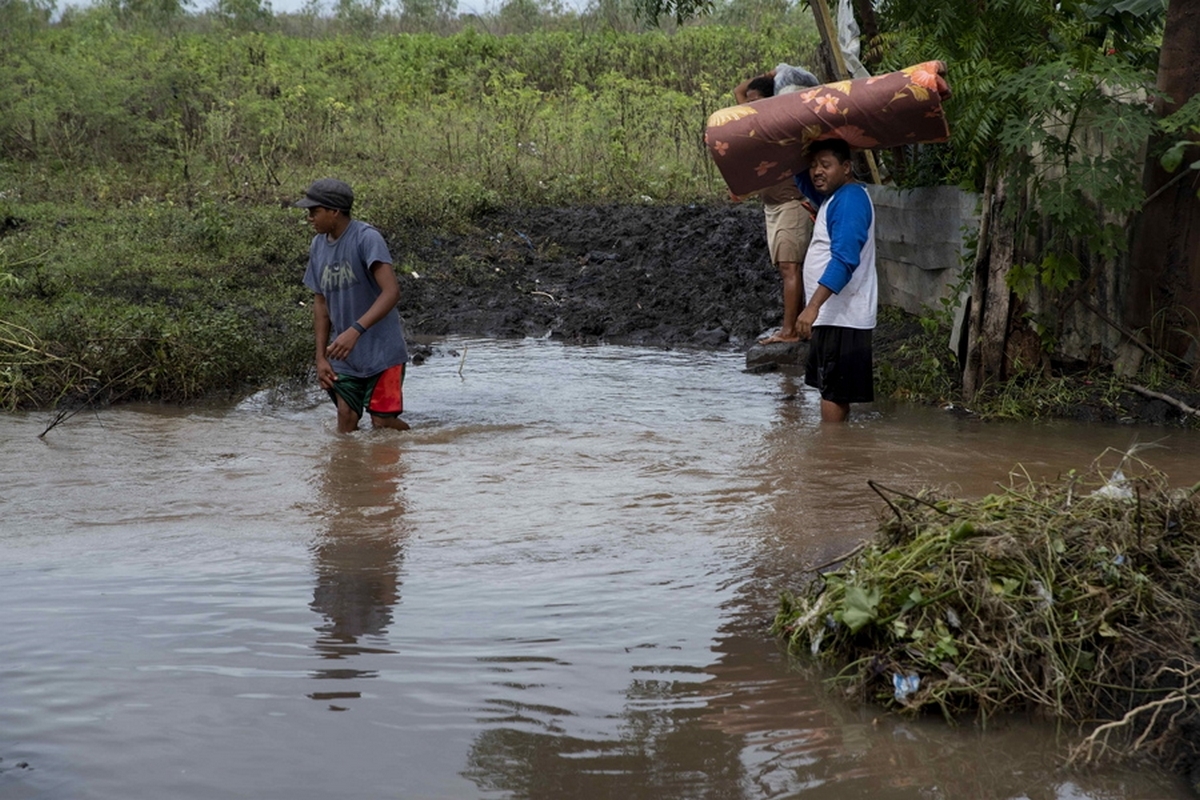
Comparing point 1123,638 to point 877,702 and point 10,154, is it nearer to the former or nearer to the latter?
point 877,702

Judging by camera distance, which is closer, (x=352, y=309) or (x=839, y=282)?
(x=839, y=282)

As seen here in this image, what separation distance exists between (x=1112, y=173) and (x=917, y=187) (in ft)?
8.81

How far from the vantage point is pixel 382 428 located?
6.59 m

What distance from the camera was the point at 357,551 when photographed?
4473 millimetres

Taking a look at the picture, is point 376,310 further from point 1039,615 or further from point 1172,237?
point 1172,237

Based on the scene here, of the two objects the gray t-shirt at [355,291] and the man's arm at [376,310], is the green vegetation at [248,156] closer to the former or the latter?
the gray t-shirt at [355,291]

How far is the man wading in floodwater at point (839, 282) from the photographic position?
5793mm

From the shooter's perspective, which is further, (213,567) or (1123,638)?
(213,567)

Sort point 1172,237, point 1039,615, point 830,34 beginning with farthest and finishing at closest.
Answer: point 830,34 → point 1172,237 → point 1039,615

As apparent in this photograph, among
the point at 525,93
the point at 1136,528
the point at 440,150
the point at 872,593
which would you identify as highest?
the point at 525,93

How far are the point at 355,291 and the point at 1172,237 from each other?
A: 4.39 metres

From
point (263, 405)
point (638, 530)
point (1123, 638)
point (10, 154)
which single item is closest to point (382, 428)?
point (263, 405)

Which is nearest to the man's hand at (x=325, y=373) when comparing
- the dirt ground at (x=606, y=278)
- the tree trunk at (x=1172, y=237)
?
the dirt ground at (x=606, y=278)

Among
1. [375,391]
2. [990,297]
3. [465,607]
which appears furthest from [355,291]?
[990,297]
